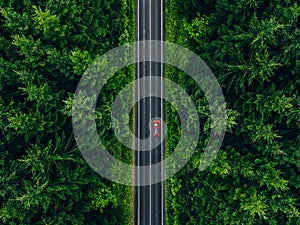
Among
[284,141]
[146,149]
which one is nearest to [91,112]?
[146,149]

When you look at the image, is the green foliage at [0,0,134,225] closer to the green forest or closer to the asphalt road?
the green forest

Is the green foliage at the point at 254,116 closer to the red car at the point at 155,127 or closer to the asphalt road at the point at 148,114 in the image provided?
the asphalt road at the point at 148,114

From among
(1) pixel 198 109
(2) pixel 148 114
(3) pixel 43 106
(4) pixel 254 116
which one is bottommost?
(4) pixel 254 116

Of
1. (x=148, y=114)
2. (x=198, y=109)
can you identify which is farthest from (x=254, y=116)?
(x=148, y=114)

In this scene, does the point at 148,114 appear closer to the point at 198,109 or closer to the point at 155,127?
the point at 155,127

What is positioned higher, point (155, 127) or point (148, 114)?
point (148, 114)

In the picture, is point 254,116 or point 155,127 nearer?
point 254,116

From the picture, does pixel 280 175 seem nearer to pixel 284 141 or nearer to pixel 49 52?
pixel 284 141
